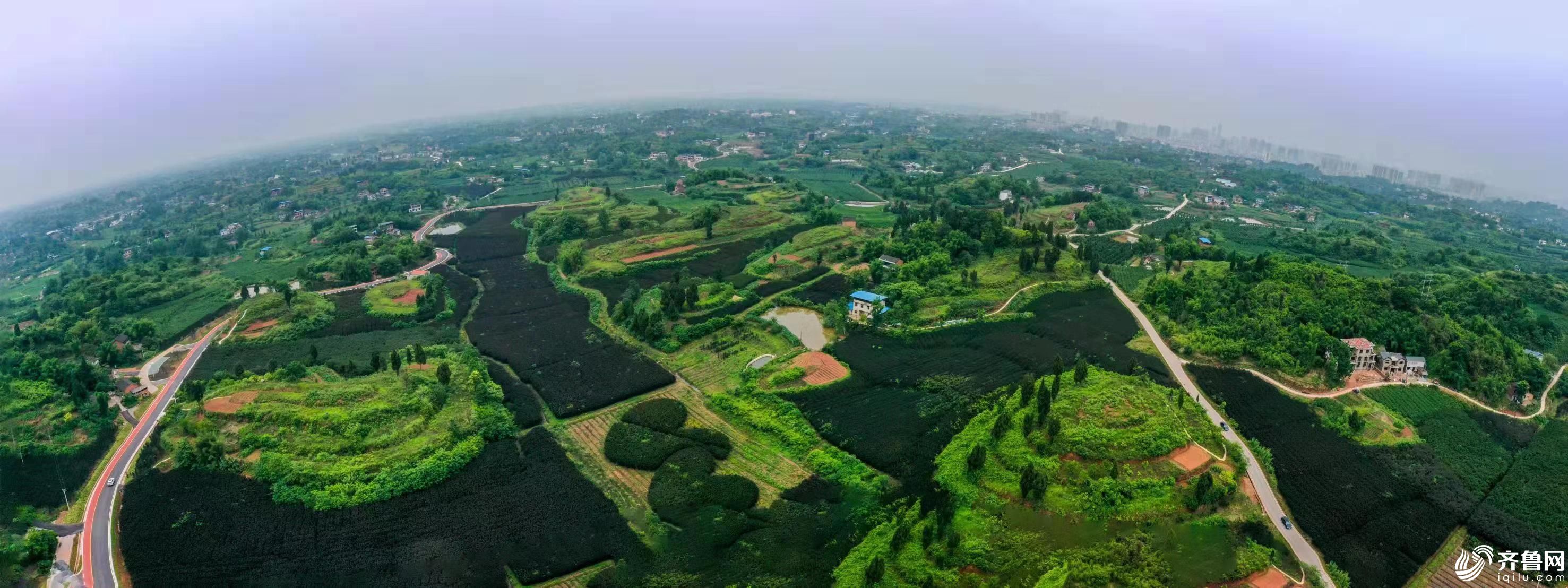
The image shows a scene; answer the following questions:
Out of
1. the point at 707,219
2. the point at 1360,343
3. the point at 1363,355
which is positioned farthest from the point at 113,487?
the point at 1360,343

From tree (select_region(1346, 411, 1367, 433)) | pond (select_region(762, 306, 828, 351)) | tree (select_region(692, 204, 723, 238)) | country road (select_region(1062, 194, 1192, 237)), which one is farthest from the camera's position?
country road (select_region(1062, 194, 1192, 237))

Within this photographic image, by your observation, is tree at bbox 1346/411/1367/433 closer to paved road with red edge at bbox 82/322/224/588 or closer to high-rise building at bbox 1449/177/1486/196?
paved road with red edge at bbox 82/322/224/588

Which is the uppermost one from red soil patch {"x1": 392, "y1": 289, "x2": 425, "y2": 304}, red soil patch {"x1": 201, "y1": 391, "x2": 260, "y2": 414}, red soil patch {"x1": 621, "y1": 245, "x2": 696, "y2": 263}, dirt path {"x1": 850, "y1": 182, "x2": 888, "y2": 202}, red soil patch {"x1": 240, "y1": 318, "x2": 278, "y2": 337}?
dirt path {"x1": 850, "y1": 182, "x2": 888, "y2": 202}

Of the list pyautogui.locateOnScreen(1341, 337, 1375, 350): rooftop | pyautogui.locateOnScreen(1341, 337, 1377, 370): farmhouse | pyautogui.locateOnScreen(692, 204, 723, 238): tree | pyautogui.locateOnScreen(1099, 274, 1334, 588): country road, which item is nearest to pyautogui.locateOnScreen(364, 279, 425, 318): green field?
pyautogui.locateOnScreen(692, 204, 723, 238): tree

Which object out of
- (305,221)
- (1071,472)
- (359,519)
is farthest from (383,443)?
(305,221)

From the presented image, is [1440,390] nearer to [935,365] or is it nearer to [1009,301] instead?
[1009,301]

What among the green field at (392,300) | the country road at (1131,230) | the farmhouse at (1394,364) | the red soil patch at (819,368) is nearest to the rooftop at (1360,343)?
the farmhouse at (1394,364)

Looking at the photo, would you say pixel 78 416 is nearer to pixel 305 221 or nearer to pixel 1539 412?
pixel 305 221
